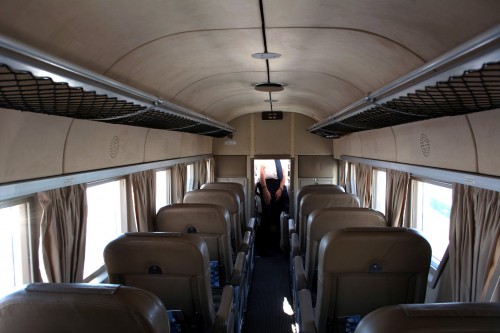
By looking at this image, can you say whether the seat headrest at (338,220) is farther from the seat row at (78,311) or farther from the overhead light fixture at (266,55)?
the seat row at (78,311)

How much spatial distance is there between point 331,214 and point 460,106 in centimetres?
197

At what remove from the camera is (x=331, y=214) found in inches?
172

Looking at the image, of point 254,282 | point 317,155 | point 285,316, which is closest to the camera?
point 285,316

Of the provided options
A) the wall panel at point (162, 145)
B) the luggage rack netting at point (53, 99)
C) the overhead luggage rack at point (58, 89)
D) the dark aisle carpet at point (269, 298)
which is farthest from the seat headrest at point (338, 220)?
the wall panel at point (162, 145)

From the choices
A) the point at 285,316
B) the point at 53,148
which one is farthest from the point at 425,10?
the point at 285,316

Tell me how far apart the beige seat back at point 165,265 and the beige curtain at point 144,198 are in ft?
6.86

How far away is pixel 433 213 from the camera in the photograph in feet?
16.0

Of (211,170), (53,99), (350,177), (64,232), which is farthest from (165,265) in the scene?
(211,170)

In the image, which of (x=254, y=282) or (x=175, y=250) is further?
(x=254, y=282)

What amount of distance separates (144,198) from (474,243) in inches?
153

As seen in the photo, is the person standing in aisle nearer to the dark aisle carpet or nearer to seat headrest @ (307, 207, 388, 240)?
the dark aisle carpet

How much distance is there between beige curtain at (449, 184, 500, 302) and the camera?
9.98 feet

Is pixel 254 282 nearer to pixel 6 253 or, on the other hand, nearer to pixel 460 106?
pixel 6 253

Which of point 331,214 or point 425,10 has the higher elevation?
point 425,10
